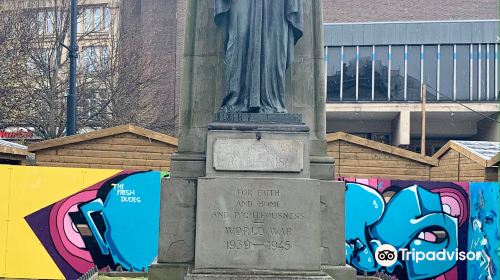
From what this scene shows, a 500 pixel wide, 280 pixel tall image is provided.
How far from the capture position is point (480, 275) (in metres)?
12.2

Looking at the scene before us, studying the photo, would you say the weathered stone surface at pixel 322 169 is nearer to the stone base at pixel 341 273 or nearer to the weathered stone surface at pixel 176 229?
the stone base at pixel 341 273

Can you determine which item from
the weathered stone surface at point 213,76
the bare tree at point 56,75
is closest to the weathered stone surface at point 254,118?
the weathered stone surface at point 213,76

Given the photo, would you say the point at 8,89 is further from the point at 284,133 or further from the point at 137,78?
the point at 284,133

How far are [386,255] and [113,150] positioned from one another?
7.23 m

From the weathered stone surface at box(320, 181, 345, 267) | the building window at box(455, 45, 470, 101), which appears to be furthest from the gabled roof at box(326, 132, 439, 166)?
the building window at box(455, 45, 470, 101)

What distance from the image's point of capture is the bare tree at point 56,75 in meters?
21.2

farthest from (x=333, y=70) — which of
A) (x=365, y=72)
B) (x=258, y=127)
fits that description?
(x=258, y=127)

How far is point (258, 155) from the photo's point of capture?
6.41 m

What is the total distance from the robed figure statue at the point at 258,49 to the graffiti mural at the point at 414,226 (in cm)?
677

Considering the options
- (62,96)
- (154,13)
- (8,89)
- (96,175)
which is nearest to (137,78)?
(62,96)

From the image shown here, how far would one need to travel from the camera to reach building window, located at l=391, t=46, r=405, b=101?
38531mm

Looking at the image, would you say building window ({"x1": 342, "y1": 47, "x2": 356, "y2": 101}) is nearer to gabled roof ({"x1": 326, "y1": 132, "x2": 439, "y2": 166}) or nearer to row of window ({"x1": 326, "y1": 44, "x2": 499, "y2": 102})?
row of window ({"x1": 326, "y1": 44, "x2": 499, "y2": 102})

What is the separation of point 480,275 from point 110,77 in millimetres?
18565

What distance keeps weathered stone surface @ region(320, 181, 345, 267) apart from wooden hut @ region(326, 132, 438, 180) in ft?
27.2
